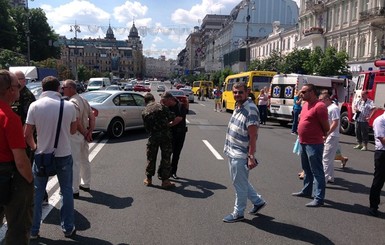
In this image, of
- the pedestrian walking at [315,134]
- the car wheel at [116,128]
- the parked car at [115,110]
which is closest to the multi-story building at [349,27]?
the parked car at [115,110]

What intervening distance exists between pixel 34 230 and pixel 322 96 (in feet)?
17.8

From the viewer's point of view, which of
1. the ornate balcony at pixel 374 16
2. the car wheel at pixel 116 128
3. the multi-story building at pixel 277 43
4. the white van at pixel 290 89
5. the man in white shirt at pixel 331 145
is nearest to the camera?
the man in white shirt at pixel 331 145

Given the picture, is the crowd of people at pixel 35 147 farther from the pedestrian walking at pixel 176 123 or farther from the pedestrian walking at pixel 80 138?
the pedestrian walking at pixel 176 123

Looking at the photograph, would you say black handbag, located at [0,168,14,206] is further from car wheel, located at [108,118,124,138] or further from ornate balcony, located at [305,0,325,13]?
ornate balcony, located at [305,0,325,13]

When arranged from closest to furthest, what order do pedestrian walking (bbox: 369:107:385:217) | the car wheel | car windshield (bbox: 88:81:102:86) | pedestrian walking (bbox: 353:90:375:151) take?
pedestrian walking (bbox: 369:107:385:217)
pedestrian walking (bbox: 353:90:375:151)
the car wheel
car windshield (bbox: 88:81:102:86)

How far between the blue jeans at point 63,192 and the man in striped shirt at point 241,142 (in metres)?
2.00

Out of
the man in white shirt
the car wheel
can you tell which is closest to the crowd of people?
the man in white shirt

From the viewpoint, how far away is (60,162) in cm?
478

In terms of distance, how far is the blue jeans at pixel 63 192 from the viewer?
4.82 m

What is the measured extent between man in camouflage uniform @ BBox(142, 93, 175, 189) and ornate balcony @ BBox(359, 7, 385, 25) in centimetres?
3368

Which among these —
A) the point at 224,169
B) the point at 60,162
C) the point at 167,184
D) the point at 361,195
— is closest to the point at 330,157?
the point at 361,195

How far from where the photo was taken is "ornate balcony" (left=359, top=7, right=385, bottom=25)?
116ft

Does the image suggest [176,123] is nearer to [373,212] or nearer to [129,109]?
[373,212]

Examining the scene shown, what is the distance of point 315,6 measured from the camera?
48812 mm
